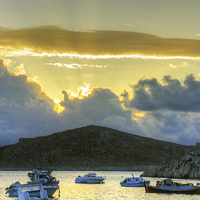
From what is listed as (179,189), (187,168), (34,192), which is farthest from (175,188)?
(187,168)

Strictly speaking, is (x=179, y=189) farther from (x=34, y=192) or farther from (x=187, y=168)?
(x=187, y=168)

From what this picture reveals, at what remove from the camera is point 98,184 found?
108m

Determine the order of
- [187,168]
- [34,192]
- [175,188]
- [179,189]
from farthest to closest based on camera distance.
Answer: [187,168]
[175,188]
[179,189]
[34,192]

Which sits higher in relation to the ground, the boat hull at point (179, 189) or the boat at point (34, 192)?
the boat at point (34, 192)

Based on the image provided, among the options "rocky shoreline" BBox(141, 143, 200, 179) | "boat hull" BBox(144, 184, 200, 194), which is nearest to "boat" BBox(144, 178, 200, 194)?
"boat hull" BBox(144, 184, 200, 194)

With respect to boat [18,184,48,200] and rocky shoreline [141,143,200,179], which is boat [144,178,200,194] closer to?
boat [18,184,48,200]

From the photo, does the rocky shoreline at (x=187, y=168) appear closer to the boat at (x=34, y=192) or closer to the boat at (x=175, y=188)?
the boat at (x=175, y=188)

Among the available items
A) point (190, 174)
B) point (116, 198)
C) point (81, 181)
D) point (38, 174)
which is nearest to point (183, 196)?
point (116, 198)

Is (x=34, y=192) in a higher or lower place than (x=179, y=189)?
higher

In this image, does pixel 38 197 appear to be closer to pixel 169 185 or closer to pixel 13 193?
pixel 13 193

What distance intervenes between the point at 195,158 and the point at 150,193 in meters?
57.0

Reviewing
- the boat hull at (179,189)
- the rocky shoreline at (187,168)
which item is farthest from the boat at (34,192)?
the rocky shoreline at (187,168)

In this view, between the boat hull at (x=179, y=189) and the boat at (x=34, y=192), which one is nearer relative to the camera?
the boat at (x=34, y=192)

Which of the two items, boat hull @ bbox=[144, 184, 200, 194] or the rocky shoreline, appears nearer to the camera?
boat hull @ bbox=[144, 184, 200, 194]
